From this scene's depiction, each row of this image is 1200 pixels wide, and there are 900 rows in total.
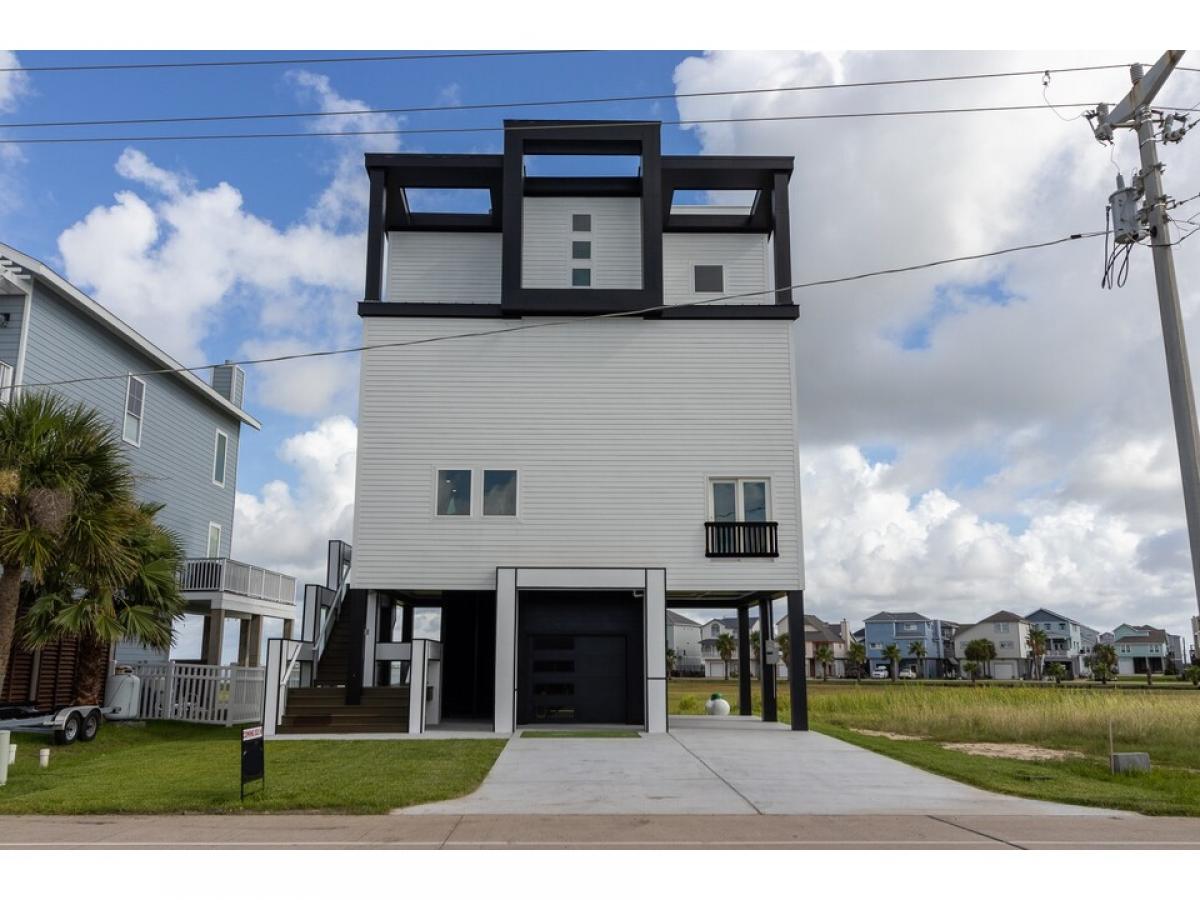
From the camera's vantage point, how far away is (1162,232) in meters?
12.5

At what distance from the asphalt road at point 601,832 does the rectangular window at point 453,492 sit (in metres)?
11.8

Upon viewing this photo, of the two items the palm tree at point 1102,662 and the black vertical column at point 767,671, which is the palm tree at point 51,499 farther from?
the palm tree at point 1102,662

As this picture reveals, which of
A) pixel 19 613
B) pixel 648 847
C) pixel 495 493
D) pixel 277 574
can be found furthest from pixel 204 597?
pixel 648 847

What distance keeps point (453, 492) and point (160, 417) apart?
11494 millimetres

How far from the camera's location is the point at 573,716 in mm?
22172

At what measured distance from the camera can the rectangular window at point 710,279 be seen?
24.1 metres

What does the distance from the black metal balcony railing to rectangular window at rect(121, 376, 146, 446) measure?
51.3 ft

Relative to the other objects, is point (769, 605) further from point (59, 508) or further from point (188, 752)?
point (59, 508)

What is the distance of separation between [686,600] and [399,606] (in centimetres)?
934

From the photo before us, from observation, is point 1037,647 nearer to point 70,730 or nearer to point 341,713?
point 341,713

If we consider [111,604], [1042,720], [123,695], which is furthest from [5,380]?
[1042,720]

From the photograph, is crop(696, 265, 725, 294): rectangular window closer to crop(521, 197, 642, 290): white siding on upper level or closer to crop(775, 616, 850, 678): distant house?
crop(521, 197, 642, 290): white siding on upper level

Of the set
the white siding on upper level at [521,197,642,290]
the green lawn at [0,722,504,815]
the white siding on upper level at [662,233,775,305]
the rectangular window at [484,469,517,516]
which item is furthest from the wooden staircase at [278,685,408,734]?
the white siding on upper level at [662,233,775,305]

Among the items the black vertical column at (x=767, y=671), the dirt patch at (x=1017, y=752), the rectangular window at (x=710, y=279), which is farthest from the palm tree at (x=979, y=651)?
the rectangular window at (x=710, y=279)
